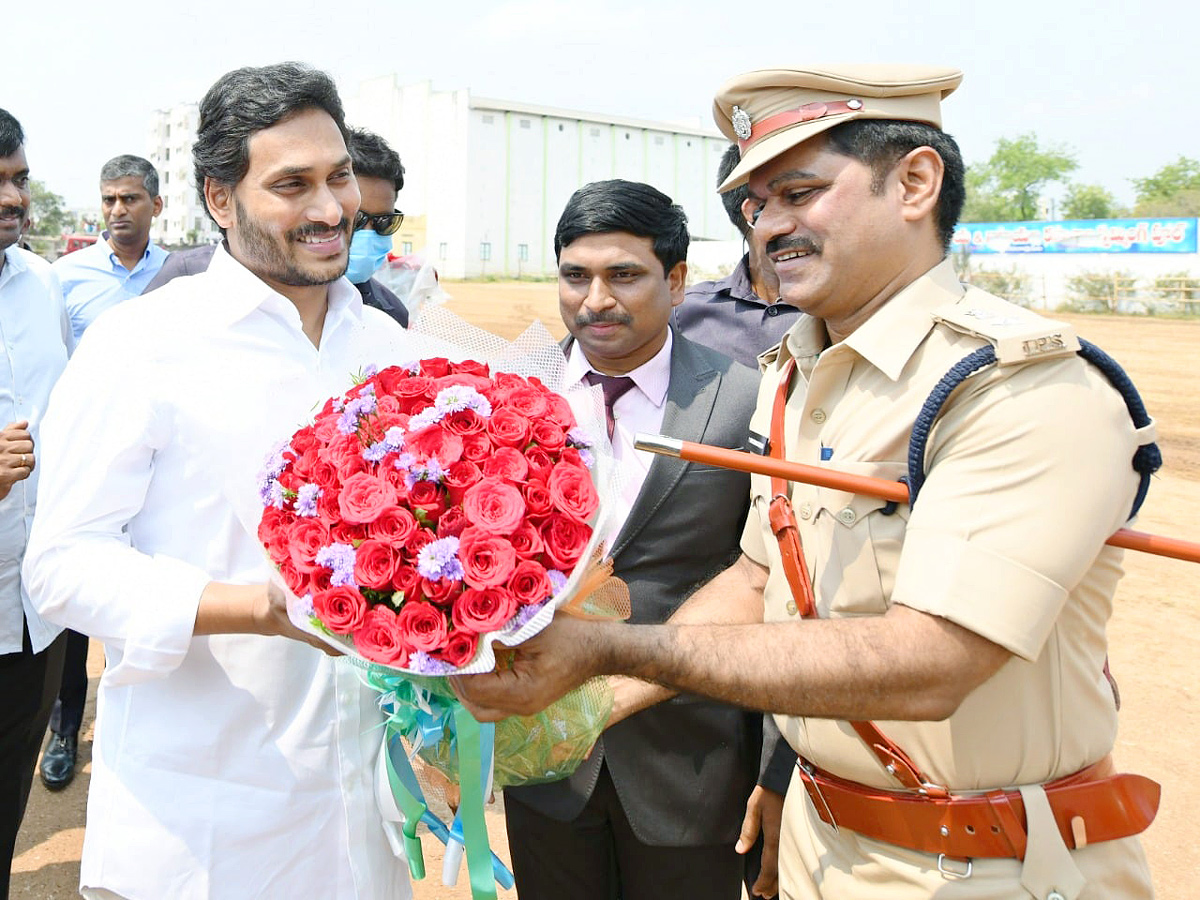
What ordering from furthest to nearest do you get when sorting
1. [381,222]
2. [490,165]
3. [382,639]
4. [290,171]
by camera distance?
1. [490,165]
2. [381,222]
3. [290,171]
4. [382,639]

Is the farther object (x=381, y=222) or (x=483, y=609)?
(x=381, y=222)

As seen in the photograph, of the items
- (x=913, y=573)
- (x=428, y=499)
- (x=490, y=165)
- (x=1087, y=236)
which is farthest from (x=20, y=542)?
(x=490, y=165)

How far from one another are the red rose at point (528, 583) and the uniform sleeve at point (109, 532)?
74 centimetres

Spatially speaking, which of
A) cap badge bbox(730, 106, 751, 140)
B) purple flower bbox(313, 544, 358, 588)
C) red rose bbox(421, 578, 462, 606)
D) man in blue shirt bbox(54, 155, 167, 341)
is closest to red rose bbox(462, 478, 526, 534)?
red rose bbox(421, 578, 462, 606)

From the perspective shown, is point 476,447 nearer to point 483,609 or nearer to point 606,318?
point 483,609

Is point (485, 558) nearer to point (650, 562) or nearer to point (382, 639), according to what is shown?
point (382, 639)

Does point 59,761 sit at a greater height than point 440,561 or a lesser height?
lesser

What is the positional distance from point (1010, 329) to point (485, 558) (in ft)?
3.20

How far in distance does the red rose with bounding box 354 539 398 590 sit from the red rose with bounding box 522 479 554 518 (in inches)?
9.8

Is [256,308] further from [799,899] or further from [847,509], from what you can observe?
[799,899]

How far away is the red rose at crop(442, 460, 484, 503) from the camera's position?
179cm

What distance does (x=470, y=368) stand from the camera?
6.88 feet

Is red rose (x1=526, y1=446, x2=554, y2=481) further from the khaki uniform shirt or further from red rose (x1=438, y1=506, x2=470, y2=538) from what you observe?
the khaki uniform shirt

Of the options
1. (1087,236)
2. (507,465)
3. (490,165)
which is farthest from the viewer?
(490,165)
